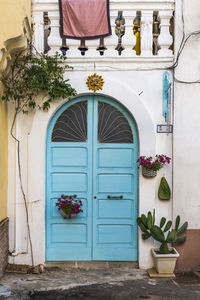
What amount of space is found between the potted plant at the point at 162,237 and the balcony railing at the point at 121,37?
107 inches

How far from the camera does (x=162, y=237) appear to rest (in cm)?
620

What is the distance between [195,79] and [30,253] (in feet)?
13.5

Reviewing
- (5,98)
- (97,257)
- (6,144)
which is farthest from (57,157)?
(97,257)

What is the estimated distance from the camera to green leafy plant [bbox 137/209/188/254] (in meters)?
6.20

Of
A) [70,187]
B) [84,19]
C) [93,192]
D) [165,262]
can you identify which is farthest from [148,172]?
[84,19]

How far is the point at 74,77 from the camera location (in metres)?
6.54

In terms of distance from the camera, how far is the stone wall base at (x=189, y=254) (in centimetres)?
650

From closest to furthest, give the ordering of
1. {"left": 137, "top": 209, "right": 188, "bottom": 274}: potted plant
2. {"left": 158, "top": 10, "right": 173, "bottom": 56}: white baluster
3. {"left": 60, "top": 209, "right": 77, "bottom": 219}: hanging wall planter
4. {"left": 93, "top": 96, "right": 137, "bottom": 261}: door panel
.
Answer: {"left": 137, "top": 209, "right": 188, "bottom": 274}: potted plant
{"left": 60, "top": 209, "right": 77, "bottom": 219}: hanging wall planter
{"left": 158, "top": 10, "right": 173, "bottom": 56}: white baluster
{"left": 93, "top": 96, "right": 137, "bottom": 261}: door panel

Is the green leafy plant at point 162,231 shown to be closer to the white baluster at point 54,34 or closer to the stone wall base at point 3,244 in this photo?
the stone wall base at point 3,244

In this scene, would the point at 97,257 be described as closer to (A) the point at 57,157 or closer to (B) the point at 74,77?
(A) the point at 57,157

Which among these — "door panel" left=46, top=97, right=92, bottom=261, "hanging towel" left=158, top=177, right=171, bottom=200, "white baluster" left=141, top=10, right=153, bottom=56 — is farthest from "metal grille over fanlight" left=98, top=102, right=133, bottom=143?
"white baluster" left=141, top=10, right=153, bottom=56

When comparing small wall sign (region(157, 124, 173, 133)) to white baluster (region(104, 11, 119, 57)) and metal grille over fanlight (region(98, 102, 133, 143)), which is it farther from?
white baluster (region(104, 11, 119, 57))

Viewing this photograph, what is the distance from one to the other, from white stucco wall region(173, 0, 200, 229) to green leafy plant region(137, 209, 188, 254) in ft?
0.88

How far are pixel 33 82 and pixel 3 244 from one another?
2.69 meters
